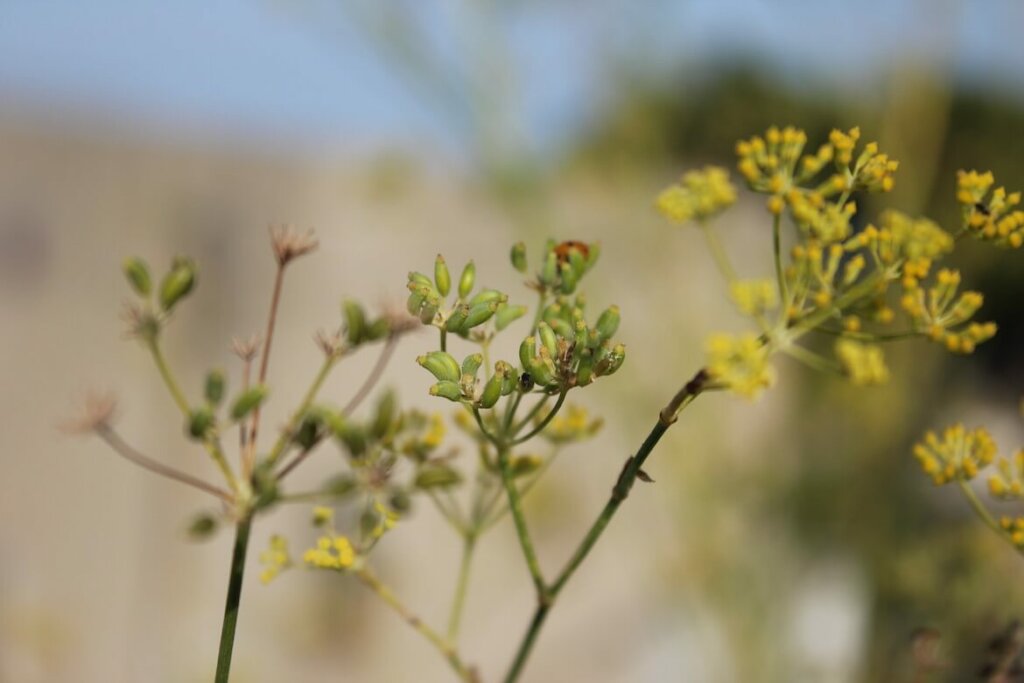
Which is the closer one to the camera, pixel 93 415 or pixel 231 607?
pixel 231 607

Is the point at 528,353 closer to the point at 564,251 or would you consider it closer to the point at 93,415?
the point at 564,251

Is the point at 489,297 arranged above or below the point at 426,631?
above

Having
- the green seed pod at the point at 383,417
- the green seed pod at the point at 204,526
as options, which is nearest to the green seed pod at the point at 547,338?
the green seed pod at the point at 383,417

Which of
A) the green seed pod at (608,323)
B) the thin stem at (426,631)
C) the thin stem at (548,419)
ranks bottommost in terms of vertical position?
the thin stem at (426,631)

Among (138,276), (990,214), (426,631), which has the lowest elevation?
(426,631)

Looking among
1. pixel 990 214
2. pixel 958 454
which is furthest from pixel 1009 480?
pixel 990 214

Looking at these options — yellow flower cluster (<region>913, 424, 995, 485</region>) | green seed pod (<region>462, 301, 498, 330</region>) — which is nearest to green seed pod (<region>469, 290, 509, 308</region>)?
green seed pod (<region>462, 301, 498, 330</region>)

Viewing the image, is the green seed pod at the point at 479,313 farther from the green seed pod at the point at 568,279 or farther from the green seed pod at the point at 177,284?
the green seed pod at the point at 177,284

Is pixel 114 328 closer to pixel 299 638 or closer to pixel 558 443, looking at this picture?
pixel 299 638
